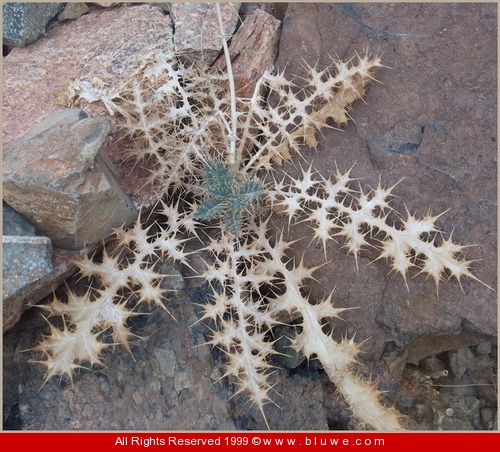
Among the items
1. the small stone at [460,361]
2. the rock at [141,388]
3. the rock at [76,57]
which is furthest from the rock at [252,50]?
the small stone at [460,361]

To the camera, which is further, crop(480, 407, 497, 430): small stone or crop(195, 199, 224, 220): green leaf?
crop(480, 407, 497, 430): small stone

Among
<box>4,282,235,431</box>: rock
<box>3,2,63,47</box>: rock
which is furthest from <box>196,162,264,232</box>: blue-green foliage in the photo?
<box>3,2,63,47</box>: rock

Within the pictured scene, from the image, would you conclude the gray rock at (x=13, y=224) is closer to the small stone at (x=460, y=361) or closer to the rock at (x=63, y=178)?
the rock at (x=63, y=178)

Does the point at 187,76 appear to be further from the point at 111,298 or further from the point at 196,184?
the point at 111,298

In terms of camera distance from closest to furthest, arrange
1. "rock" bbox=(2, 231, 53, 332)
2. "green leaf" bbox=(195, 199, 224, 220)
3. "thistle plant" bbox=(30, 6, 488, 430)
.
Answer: "rock" bbox=(2, 231, 53, 332)
"thistle plant" bbox=(30, 6, 488, 430)
"green leaf" bbox=(195, 199, 224, 220)

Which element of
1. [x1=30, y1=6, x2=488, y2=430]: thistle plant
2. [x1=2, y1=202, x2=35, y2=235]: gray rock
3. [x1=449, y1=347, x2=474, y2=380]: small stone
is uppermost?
A: [x1=2, y1=202, x2=35, y2=235]: gray rock

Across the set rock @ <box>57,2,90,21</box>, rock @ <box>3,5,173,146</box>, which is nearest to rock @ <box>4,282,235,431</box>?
rock @ <box>3,5,173,146</box>

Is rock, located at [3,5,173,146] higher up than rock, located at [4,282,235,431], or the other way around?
rock, located at [3,5,173,146]

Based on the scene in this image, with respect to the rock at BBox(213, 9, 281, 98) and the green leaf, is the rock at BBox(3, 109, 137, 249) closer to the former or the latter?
the green leaf

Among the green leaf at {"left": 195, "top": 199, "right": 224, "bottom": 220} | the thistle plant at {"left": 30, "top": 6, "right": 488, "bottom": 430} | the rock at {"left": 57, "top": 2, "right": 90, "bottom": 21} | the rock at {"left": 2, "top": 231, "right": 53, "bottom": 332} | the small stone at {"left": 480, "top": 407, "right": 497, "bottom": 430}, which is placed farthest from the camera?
the rock at {"left": 57, "top": 2, "right": 90, "bottom": 21}
